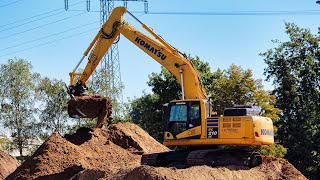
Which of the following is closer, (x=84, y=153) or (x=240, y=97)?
(x=84, y=153)

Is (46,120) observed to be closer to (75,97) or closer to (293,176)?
(75,97)

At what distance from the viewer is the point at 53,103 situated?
35.6 metres

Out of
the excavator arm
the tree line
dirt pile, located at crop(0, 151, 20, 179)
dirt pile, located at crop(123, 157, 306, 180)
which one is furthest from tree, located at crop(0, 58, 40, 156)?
dirt pile, located at crop(123, 157, 306, 180)

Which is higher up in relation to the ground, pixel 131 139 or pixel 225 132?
pixel 131 139

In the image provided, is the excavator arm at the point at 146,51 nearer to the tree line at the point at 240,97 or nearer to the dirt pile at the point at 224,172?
the dirt pile at the point at 224,172

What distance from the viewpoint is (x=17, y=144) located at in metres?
35.2

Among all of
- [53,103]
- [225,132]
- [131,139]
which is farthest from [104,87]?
[225,132]

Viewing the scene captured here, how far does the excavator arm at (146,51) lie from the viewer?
1805 centimetres

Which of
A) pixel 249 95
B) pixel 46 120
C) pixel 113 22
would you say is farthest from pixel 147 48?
pixel 46 120

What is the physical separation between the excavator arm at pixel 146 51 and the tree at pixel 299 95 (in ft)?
62.6

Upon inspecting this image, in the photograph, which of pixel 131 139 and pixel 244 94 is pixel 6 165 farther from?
pixel 244 94

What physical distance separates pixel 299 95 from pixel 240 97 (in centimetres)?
721

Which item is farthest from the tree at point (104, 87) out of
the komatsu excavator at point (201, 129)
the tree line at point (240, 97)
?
the komatsu excavator at point (201, 129)

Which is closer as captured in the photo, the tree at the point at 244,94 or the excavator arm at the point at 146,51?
the excavator arm at the point at 146,51
